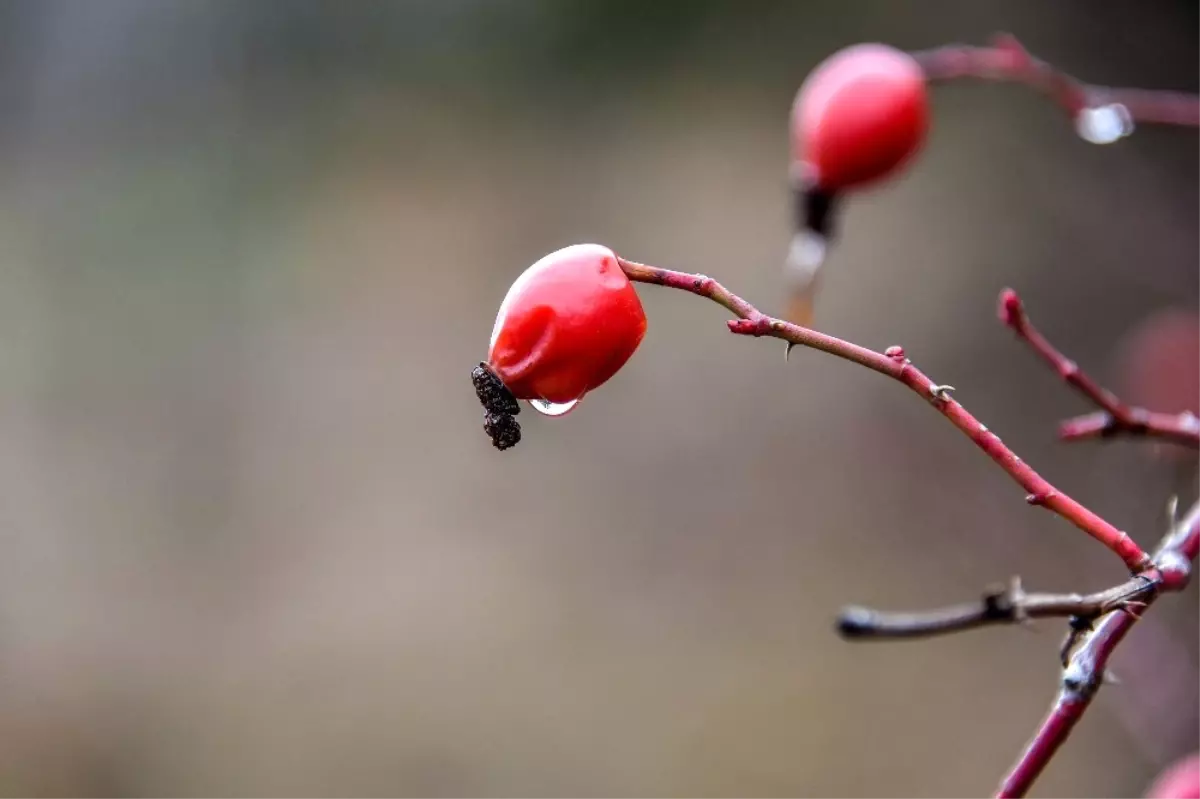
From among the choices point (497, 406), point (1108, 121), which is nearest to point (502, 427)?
point (497, 406)

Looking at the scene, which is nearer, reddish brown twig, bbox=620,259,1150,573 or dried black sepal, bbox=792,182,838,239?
reddish brown twig, bbox=620,259,1150,573

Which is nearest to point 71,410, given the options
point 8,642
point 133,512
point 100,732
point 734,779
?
point 133,512

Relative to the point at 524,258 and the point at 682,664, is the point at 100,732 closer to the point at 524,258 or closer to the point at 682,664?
the point at 682,664

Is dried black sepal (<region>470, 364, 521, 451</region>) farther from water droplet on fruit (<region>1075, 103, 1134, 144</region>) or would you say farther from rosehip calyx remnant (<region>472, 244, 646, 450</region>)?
water droplet on fruit (<region>1075, 103, 1134, 144</region>)

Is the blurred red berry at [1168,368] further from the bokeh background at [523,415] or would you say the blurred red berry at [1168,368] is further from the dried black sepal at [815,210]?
the dried black sepal at [815,210]

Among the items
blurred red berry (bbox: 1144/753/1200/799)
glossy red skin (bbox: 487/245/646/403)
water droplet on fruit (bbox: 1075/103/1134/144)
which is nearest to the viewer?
glossy red skin (bbox: 487/245/646/403)

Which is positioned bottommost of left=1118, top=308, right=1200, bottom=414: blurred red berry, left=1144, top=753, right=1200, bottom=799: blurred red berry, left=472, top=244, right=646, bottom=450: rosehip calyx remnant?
left=1144, top=753, right=1200, bottom=799: blurred red berry

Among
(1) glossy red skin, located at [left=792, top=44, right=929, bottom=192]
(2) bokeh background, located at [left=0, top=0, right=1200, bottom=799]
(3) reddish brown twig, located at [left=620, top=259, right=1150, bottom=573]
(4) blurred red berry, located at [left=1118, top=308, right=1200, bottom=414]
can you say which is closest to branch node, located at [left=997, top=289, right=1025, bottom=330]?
(3) reddish brown twig, located at [left=620, top=259, right=1150, bottom=573]

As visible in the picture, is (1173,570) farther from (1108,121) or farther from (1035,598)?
(1108,121)
